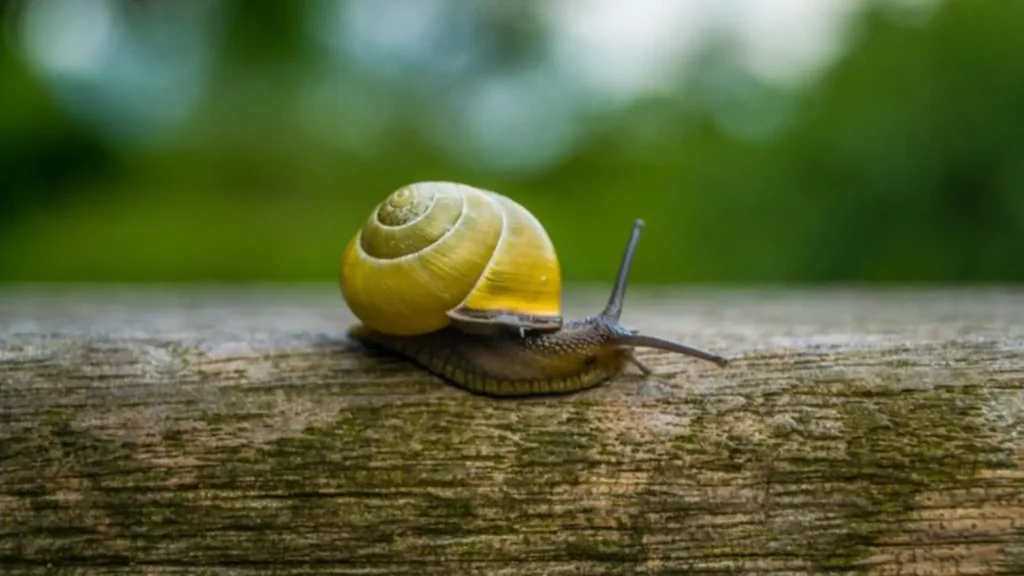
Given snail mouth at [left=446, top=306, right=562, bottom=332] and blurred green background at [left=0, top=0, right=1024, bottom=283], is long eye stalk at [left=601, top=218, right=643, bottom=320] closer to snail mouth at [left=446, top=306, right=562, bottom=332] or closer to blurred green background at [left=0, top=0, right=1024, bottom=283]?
snail mouth at [left=446, top=306, right=562, bottom=332]

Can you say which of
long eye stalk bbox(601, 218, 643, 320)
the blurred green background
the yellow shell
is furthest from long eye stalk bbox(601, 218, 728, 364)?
the blurred green background

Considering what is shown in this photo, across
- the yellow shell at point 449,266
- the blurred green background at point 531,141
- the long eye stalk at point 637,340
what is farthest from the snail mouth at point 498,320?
the blurred green background at point 531,141

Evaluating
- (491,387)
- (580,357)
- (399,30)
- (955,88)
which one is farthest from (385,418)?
(399,30)

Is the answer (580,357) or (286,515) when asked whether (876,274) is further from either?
(286,515)

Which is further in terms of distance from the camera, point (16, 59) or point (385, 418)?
point (16, 59)

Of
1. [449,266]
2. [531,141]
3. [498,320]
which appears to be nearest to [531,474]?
[498,320]

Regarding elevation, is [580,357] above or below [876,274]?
below

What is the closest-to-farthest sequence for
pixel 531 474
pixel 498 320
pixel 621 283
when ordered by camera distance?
pixel 531 474
pixel 498 320
pixel 621 283

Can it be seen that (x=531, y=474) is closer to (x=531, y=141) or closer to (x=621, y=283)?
(x=621, y=283)
